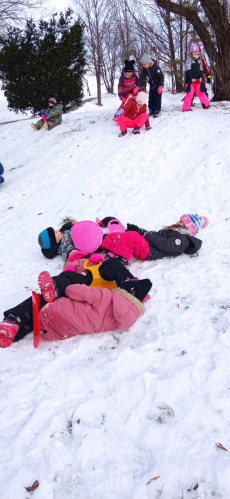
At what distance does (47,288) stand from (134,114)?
607 centimetres

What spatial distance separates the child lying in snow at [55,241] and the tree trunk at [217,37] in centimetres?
707

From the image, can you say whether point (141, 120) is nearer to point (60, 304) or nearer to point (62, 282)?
point (62, 282)

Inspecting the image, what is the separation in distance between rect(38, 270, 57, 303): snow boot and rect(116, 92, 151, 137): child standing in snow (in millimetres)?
5591

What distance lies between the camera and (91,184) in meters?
6.33

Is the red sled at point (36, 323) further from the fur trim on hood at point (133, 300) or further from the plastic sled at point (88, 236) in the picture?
the plastic sled at point (88, 236)

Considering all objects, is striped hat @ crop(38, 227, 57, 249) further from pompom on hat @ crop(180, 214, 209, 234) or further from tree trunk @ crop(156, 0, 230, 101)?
tree trunk @ crop(156, 0, 230, 101)

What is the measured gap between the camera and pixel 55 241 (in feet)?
15.0

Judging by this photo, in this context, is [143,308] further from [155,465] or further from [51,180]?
[51,180]

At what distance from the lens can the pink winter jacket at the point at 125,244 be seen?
3.95 meters

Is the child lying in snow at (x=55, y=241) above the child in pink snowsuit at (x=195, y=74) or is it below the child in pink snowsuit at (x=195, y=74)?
below

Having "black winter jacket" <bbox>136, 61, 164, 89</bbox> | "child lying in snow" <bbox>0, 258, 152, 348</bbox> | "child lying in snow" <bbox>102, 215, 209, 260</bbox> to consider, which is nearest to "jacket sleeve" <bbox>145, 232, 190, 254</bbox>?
"child lying in snow" <bbox>102, 215, 209, 260</bbox>

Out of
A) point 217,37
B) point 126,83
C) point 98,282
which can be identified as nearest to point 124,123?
point 126,83

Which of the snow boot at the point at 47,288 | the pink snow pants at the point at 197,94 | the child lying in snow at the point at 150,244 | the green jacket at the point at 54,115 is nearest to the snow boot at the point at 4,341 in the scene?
the snow boot at the point at 47,288

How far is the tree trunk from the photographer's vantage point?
8.48 meters
